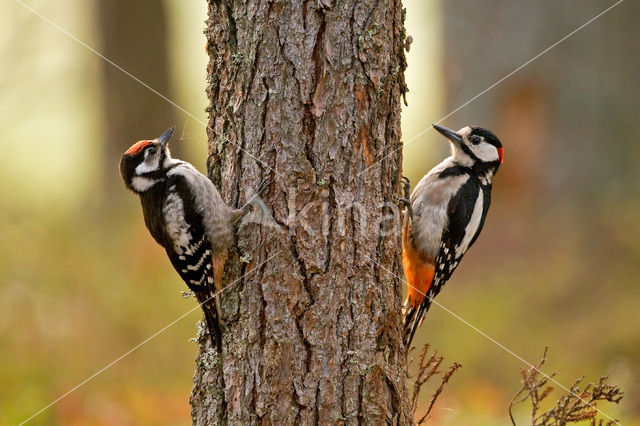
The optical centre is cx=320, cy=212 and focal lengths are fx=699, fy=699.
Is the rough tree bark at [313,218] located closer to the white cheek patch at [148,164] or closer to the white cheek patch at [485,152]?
the white cheek patch at [148,164]

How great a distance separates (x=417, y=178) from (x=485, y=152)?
4325 mm

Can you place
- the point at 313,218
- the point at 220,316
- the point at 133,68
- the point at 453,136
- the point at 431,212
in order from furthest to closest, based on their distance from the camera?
the point at 133,68, the point at 453,136, the point at 431,212, the point at 220,316, the point at 313,218

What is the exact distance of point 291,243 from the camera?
9.55 feet

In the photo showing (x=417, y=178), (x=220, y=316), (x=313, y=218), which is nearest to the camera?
(x=313, y=218)

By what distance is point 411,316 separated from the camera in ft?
12.3

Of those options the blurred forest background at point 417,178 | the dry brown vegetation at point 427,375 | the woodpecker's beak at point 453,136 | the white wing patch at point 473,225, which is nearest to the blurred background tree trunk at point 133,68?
the blurred forest background at point 417,178

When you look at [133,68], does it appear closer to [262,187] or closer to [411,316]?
[411,316]

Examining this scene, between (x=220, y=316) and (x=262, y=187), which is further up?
(x=262, y=187)

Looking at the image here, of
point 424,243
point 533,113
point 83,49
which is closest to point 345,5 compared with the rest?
point 424,243

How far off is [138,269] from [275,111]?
4482 mm

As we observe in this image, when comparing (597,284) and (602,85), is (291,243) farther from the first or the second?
(602,85)

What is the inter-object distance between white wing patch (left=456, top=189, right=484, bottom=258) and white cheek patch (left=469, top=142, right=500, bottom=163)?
0.20 metres

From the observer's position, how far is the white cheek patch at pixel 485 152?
4223mm

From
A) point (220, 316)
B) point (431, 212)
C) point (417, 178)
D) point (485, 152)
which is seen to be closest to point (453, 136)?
point (485, 152)
